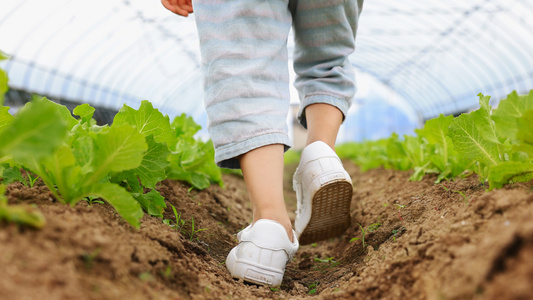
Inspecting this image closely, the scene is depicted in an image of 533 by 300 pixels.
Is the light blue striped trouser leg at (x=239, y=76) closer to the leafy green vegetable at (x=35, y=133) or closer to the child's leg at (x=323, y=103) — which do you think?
the child's leg at (x=323, y=103)

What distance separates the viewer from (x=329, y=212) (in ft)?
5.59

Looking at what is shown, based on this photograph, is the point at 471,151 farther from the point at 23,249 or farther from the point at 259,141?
the point at 23,249

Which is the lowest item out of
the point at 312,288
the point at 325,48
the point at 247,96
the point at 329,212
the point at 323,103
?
the point at 312,288

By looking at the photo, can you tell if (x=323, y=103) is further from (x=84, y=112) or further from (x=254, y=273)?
(x=84, y=112)

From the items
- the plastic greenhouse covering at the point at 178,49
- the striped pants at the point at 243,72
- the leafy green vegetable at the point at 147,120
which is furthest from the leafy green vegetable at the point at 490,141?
the plastic greenhouse covering at the point at 178,49

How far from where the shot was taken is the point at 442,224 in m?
1.19

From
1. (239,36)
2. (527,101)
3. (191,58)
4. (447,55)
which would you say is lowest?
(527,101)

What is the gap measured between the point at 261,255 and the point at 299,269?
0.52m

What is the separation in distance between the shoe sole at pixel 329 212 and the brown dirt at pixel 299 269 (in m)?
0.12

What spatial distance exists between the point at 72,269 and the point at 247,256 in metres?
0.61

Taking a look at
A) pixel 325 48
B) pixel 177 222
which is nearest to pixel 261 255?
pixel 177 222

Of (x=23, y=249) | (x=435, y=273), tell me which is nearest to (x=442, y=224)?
(x=435, y=273)

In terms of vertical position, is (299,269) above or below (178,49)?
below

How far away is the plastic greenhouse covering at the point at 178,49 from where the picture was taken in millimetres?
10008
